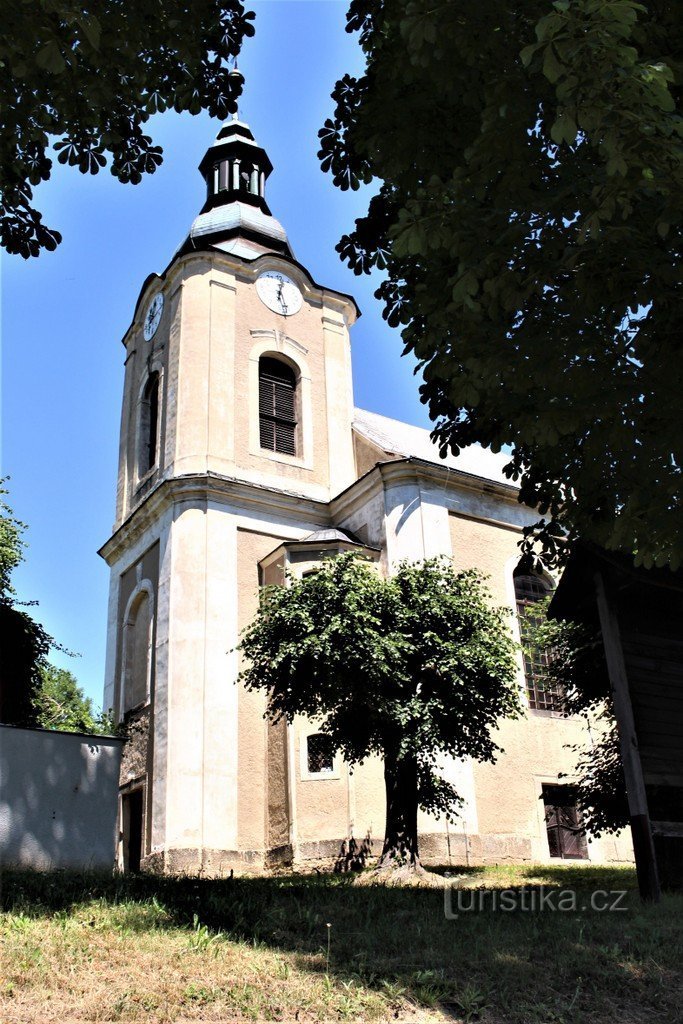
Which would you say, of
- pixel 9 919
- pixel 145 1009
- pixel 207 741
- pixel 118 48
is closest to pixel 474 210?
pixel 118 48

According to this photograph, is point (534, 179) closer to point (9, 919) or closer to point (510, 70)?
point (510, 70)

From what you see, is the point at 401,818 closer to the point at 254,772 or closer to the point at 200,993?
the point at 254,772

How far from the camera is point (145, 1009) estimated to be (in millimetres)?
6078

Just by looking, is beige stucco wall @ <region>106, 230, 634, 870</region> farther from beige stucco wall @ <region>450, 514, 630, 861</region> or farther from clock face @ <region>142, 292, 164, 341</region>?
clock face @ <region>142, 292, 164, 341</region>

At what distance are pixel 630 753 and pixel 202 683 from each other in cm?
1184

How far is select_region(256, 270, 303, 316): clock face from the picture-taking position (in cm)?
2708

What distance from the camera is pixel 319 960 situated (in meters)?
7.33

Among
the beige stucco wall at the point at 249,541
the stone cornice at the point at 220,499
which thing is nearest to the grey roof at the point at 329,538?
the beige stucco wall at the point at 249,541

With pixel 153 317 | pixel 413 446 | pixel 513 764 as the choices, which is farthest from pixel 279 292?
pixel 513 764

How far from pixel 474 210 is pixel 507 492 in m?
17.6

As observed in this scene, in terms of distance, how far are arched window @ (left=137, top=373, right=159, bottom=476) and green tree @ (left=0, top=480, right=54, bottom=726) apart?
22.7ft

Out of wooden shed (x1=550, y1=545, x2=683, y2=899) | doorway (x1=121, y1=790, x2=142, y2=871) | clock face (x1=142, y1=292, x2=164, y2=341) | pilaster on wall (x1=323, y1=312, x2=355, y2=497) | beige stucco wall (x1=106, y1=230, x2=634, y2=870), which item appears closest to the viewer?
wooden shed (x1=550, y1=545, x2=683, y2=899)

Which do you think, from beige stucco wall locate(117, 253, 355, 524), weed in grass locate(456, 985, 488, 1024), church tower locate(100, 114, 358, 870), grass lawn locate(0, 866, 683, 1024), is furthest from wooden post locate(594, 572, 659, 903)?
beige stucco wall locate(117, 253, 355, 524)

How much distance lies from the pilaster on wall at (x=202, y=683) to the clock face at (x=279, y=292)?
24.4 feet
